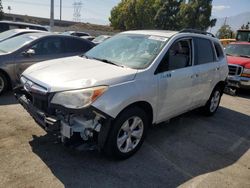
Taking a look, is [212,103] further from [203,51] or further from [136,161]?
[136,161]

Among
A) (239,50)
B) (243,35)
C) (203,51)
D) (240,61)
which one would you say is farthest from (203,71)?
(243,35)

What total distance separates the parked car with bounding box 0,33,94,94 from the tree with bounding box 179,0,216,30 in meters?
36.9

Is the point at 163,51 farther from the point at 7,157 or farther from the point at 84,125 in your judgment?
the point at 7,157

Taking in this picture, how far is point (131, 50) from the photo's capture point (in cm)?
472

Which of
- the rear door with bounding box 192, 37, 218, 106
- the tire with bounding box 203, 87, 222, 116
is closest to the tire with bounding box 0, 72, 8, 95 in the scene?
the rear door with bounding box 192, 37, 218, 106

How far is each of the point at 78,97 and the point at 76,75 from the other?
1.71ft

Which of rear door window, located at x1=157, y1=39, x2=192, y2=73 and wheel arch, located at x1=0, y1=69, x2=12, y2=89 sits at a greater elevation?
rear door window, located at x1=157, y1=39, x2=192, y2=73

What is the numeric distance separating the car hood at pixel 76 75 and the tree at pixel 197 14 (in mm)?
40274

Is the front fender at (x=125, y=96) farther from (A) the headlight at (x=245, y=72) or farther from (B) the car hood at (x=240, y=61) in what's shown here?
(B) the car hood at (x=240, y=61)

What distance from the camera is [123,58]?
15.0 feet

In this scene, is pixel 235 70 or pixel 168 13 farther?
pixel 168 13

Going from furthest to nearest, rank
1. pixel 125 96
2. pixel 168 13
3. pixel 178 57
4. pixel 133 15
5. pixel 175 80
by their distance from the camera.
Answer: pixel 133 15 → pixel 168 13 → pixel 178 57 → pixel 175 80 → pixel 125 96

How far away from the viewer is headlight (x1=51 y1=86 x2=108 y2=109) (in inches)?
136

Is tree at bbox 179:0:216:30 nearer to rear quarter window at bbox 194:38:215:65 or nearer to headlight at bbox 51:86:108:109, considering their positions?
rear quarter window at bbox 194:38:215:65
